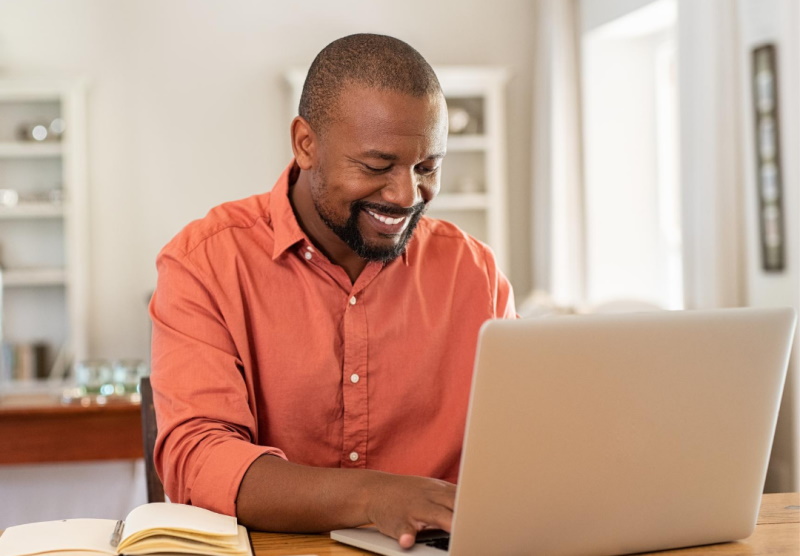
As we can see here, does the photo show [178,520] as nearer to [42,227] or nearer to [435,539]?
[435,539]

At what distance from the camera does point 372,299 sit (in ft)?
5.20

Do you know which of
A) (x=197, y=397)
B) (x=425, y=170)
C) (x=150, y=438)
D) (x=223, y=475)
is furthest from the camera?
(x=150, y=438)

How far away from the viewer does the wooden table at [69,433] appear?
9.63 ft

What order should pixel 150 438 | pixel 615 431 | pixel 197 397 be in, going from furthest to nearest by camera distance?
pixel 150 438, pixel 197 397, pixel 615 431

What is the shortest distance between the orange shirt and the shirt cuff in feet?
0.27

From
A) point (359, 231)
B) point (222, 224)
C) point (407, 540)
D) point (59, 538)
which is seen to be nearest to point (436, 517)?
point (407, 540)

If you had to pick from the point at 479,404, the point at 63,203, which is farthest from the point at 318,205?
the point at 63,203

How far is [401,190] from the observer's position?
143 centimetres

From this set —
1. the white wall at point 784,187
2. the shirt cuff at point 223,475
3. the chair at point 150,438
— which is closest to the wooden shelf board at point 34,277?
the white wall at point 784,187

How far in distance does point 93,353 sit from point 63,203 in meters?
0.85

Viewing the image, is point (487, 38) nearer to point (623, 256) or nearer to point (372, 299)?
point (623, 256)

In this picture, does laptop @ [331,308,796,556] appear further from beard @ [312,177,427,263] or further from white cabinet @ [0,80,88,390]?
white cabinet @ [0,80,88,390]

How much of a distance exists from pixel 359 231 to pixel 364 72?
0.24 metres

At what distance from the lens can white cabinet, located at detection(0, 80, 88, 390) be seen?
198 inches
